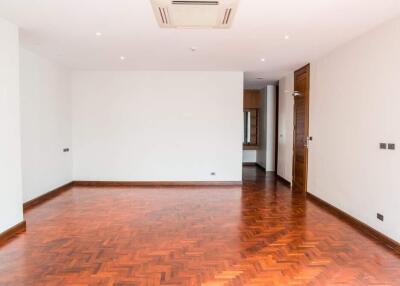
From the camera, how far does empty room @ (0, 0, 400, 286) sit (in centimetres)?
279

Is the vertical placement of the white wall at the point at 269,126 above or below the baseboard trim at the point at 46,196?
above

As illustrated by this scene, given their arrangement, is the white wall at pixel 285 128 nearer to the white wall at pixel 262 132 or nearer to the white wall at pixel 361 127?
the white wall at pixel 262 132

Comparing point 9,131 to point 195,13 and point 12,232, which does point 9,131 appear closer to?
point 12,232

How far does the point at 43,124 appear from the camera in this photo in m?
5.17

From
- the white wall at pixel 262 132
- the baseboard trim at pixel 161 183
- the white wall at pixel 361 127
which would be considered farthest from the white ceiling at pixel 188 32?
the white wall at pixel 262 132

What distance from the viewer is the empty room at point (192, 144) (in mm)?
2789

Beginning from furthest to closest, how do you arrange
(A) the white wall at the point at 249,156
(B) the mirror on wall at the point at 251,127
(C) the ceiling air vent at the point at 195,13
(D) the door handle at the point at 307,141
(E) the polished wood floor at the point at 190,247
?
(A) the white wall at the point at 249,156 → (B) the mirror on wall at the point at 251,127 → (D) the door handle at the point at 307,141 → (C) the ceiling air vent at the point at 195,13 → (E) the polished wood floor at the point at 190,247

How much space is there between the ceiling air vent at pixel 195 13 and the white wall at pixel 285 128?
3679 mm

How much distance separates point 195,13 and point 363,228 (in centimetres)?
325

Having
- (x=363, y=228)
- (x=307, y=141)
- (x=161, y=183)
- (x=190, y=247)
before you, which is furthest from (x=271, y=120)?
(x=190, y=247)

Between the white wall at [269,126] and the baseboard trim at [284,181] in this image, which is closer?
the baseboard trim at [284,181]

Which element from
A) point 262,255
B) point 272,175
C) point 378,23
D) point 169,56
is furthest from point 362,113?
point 272,175

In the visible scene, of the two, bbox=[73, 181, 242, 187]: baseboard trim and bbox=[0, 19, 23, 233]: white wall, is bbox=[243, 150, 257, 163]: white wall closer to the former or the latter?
bbox=[73, 181, 242, 187]: baseboard trim

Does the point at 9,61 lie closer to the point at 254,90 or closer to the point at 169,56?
the point at 169,56
